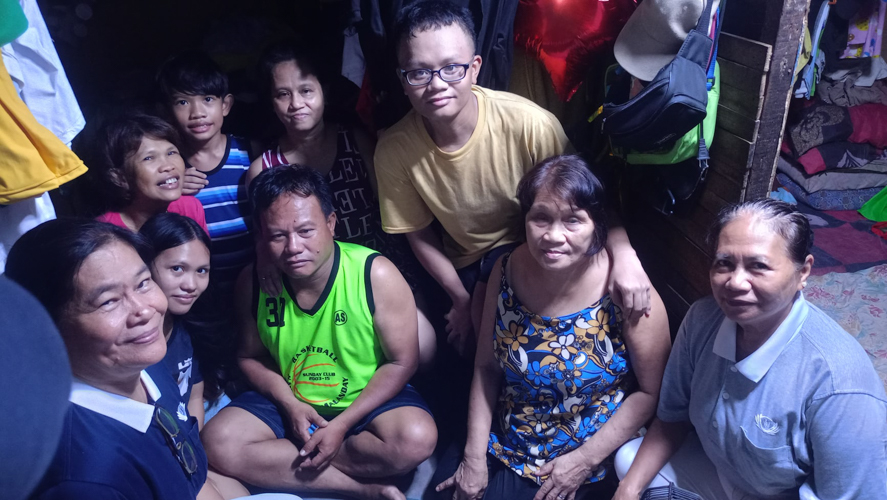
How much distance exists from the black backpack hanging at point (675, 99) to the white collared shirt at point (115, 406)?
3.95ft

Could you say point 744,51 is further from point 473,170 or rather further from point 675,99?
point 473,170

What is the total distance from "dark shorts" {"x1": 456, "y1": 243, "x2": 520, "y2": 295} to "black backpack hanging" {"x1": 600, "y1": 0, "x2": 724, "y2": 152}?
567 mm

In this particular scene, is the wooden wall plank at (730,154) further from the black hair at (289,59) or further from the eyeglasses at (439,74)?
the black hair at (289,59)

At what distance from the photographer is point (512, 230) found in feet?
6.07

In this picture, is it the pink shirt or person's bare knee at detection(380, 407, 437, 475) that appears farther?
the pink shirt

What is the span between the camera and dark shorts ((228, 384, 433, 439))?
1.76 metres

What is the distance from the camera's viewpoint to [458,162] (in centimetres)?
169

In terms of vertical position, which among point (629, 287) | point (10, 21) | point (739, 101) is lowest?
point (629, 287)

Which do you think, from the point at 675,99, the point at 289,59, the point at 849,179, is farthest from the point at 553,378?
the point at 849,179

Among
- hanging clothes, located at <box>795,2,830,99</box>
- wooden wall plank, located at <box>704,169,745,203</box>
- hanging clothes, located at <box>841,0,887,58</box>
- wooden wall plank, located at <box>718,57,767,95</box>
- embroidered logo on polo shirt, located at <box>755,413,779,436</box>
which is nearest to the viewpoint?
embroidered logo on polo shirt, located at <box>755,413,779,436</box>

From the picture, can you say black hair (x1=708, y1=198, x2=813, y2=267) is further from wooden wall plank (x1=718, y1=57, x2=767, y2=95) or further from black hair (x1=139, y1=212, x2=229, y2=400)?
black hair (x1=139, y1=212, x2=229, y2=400)

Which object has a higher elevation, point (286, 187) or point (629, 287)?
point (286, 187)

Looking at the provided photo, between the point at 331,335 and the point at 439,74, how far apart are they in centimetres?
79

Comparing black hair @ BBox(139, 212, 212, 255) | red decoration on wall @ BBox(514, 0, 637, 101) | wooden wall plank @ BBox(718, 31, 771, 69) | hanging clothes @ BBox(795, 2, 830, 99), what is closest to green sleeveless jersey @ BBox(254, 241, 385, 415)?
black hair @ BBox(139, 212, 212, 255)
